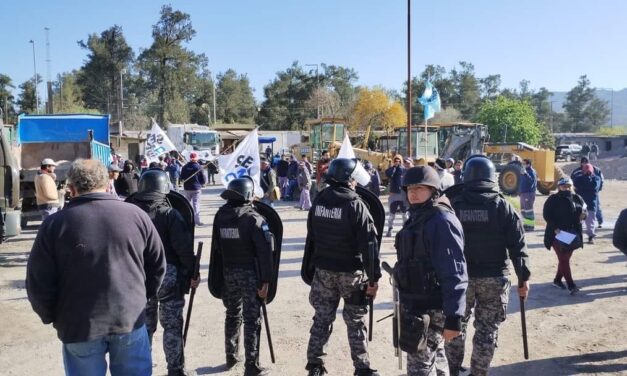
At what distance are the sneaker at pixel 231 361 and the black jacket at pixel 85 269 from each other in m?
2.14

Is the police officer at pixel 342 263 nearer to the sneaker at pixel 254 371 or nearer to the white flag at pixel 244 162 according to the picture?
the sneaker at pixel 254 371

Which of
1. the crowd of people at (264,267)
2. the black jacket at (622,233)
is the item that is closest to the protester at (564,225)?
the black jacket at (622,233)

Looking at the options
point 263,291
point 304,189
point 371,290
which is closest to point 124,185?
point 304,189

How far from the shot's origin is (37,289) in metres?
2.96

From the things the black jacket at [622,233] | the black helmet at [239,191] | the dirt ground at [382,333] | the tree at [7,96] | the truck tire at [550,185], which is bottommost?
the dirt ground at [382,333]

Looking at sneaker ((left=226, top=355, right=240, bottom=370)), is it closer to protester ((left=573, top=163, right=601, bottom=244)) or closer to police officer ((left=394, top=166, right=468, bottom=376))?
police officer ((left=394, top=166, right=468, bottom=376))

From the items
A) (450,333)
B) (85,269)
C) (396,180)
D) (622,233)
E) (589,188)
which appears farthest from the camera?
(396,180)

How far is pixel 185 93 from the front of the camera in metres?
59.9

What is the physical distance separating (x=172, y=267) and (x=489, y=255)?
2738 millimetres

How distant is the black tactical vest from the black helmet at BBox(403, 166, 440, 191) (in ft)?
0.54

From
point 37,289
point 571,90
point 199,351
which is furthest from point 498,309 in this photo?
point 571,90

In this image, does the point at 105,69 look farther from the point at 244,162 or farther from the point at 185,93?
the point at 244,162

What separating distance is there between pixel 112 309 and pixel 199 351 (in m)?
2.69

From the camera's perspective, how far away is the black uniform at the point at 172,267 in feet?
15.1
